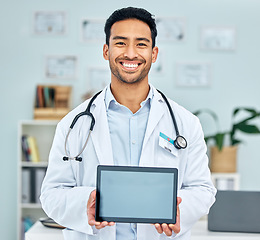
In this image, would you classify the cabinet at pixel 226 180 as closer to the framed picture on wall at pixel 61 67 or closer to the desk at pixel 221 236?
the framed picture on wall at pixel 61 67

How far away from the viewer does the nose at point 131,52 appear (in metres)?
1.52

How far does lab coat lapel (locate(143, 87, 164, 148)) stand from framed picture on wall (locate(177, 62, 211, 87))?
8.97 feet

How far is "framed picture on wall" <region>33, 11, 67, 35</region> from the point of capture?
4324mm

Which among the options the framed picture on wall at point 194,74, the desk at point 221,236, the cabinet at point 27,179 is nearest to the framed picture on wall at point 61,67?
the cabinet at point 27,179

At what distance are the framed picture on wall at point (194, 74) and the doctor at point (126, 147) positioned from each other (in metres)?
2.75

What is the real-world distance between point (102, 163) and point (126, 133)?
0.14 meters

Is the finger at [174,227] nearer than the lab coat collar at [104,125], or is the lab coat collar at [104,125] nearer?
the finger at [174,227]

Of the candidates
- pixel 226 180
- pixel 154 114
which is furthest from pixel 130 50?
pixel 226 180

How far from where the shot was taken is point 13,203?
4.33m

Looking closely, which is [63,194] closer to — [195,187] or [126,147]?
[126,147]

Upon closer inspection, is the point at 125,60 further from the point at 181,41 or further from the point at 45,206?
the point at 181,41

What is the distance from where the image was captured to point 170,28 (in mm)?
4320

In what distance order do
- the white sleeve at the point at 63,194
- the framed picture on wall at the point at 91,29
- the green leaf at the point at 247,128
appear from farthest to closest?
1. the framed picture on wall at the point at 91,29
2. the green leaf at the point at 247,128
3. the white sleeve at the point at 63,194

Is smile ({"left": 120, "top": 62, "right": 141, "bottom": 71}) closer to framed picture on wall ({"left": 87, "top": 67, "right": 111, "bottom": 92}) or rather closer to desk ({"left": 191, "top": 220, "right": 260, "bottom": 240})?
desk ({"left": 191, "top": 220, "right": 260, "bottom": 240})
